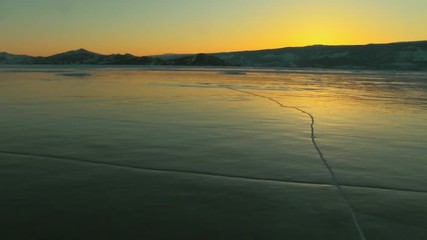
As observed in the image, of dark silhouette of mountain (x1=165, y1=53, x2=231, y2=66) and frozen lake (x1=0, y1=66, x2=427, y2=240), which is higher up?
frozen lake (x1=0, y1=66, x2=427, y2=240)

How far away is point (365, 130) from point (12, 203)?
27.4 ft

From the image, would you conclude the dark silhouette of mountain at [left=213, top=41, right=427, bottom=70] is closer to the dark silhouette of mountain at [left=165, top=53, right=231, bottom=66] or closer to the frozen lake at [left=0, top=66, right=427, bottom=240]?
the dark silhouette of mountain at [left=165, top=53, right=231, bottom=66]

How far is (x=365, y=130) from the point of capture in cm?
1053

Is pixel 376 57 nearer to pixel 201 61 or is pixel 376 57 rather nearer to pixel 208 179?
pixel 201 61

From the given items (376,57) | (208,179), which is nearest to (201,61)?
(376,57)

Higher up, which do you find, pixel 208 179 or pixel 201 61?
pixel 208 179

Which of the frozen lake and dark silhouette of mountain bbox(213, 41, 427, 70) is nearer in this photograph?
the frozen lake

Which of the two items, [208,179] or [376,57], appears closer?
[208,179]

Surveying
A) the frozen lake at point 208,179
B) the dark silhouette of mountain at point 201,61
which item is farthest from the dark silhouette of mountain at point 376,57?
the frozen lake at point 208,179

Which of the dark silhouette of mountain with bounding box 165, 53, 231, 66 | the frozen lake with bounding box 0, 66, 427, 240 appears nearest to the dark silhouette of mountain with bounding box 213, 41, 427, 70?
the dark silhouette of mountain with bounding box 165, 53, 231, 66

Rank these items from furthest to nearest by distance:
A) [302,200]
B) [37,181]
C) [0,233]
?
1. [37,181]
2. [302,200]
3. [0,233]

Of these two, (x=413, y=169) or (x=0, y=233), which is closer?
(x=0, y=233)

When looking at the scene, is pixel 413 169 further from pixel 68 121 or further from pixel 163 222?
pixel 68 121

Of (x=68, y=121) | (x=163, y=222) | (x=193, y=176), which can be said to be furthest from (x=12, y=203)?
(x=68, y=121)
